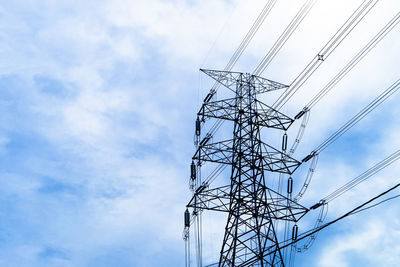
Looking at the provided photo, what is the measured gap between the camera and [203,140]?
68.7 ft

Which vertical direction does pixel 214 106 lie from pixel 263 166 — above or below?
above

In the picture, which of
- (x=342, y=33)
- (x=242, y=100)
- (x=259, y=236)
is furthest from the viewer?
(x=242, y=100)

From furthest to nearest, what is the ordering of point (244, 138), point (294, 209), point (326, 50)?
point (244, 138) → point (294, 209) → point (326, 50)

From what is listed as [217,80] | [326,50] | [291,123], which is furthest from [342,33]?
[217,80]

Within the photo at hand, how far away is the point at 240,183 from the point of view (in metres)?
17.9

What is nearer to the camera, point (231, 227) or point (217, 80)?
point (231, 227)

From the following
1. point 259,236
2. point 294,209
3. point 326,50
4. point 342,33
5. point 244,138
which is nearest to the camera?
point 342,33

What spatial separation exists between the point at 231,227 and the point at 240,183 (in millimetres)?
1945

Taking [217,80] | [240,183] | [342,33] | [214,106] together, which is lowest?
[240,183]

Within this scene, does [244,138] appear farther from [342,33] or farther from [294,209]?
[342,33]

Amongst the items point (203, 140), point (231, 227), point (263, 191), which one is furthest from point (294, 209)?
point (203, 140)

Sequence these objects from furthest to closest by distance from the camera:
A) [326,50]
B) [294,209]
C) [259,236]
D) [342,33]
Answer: [294,209]
[259,236]
[326,50]
[342,33]

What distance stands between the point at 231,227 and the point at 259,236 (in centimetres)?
119

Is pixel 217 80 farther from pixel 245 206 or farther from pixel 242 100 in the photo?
pixel 245 206
